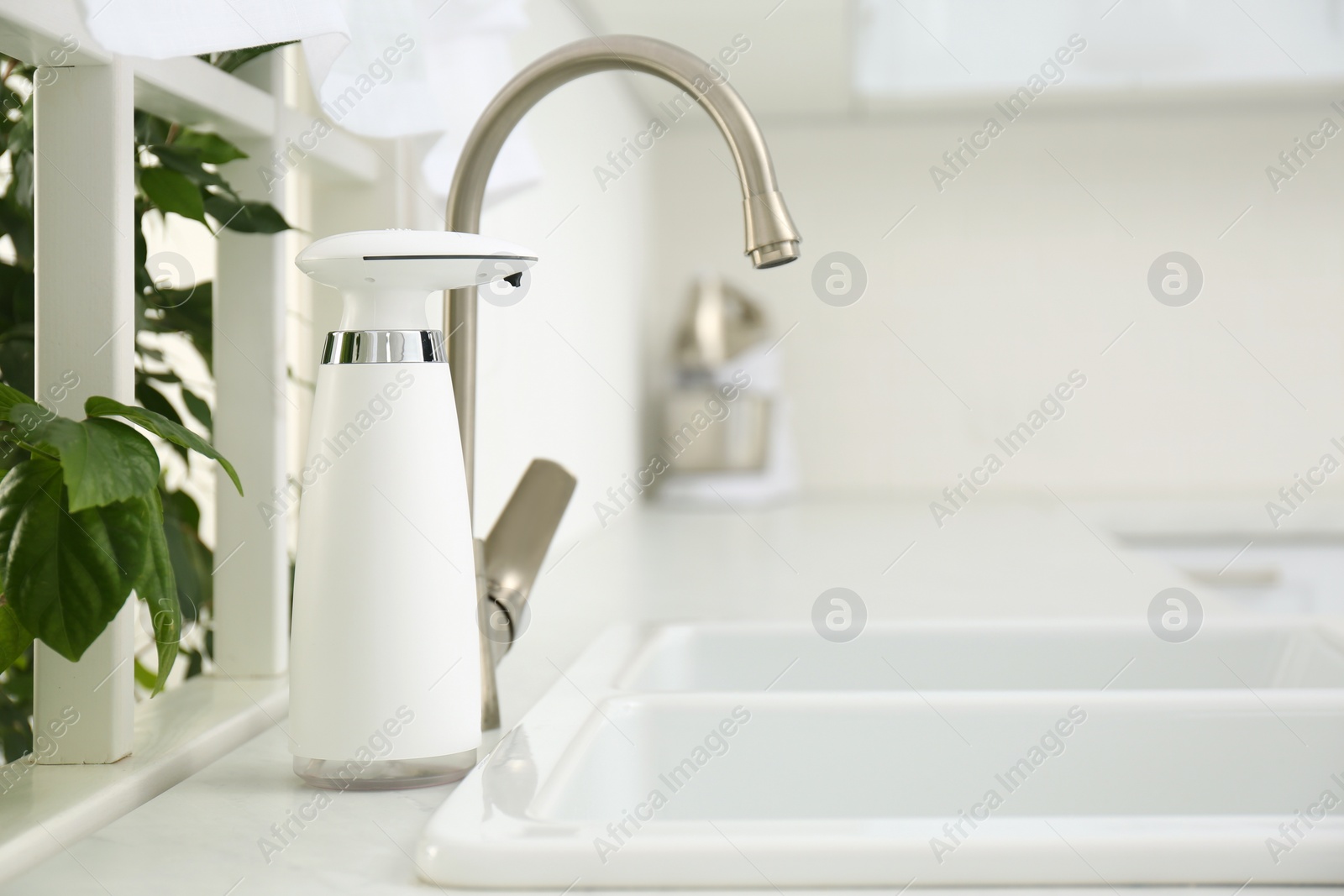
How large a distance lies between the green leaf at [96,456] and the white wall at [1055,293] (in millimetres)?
2028

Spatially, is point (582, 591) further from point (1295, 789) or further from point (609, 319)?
point (609, 319)

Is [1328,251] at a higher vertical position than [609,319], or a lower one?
higher

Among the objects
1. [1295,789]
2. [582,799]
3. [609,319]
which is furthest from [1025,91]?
[582,799]

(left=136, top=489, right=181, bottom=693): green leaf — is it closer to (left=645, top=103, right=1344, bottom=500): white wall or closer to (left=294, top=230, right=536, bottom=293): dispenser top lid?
(left=294, top=230, right=536, bottom=293): dispenser top lid

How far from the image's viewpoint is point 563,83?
0.55 meters

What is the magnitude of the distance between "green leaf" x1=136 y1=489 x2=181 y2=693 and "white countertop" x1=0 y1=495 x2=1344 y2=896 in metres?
0.07

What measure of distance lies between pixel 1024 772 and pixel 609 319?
4.53ft

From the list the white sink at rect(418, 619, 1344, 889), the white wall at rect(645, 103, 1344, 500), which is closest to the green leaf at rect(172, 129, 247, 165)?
the white sink at rect(418, 619, 1344, 889)

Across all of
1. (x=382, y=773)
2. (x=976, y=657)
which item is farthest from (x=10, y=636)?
Answer: (x=976, y=657)

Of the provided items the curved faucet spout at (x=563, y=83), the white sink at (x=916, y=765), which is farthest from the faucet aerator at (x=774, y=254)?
the white sink at (x=916, y=765)

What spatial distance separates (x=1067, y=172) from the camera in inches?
95.9

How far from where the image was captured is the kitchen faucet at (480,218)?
0.51 metres

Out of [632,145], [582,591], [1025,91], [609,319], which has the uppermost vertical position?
[1025,91]

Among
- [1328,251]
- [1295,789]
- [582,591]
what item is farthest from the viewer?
[1328,251]
